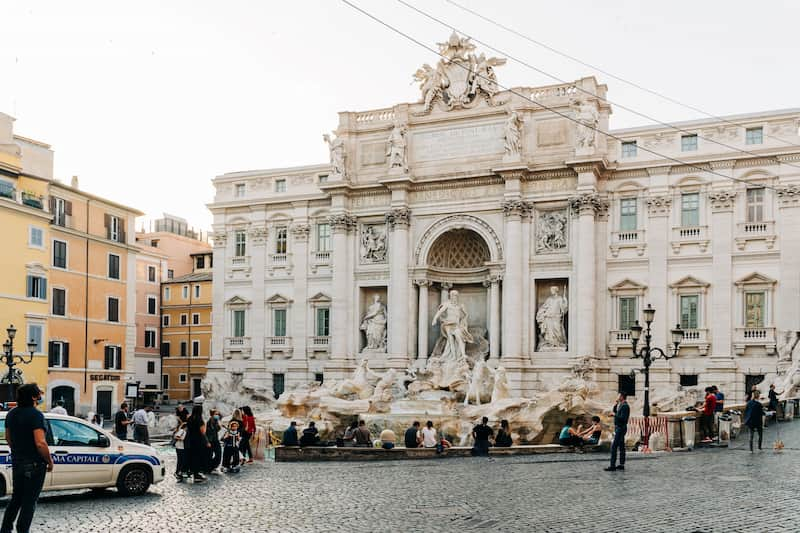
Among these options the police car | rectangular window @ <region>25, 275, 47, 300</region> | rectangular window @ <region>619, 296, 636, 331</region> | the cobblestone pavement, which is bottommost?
the cobblestone pavement

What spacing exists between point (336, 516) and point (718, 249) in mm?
29028

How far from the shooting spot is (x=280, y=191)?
4819cm

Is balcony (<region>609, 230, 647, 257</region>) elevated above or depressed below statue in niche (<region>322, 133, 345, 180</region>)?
below

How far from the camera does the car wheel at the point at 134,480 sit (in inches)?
622

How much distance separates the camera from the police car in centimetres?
1480

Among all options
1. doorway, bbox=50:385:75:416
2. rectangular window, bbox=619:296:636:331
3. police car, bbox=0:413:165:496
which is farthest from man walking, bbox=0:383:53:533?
doorway, bbox=50:385:75:416

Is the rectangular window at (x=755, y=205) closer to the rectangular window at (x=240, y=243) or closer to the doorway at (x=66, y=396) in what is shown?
the rectangular window at (x=240, y=243)

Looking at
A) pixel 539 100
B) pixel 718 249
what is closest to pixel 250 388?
pixel 539 100

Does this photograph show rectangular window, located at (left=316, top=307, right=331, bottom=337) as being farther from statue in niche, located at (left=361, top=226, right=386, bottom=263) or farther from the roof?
the roof

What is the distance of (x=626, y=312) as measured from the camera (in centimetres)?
4012

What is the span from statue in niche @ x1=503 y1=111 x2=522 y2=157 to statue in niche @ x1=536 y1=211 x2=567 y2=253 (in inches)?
123

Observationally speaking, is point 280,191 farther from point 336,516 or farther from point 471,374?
point 336,516

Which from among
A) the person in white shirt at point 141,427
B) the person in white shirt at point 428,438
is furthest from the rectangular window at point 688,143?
the person in white shirt at point 141,427

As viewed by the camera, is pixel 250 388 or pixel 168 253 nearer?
pixel 250 388
